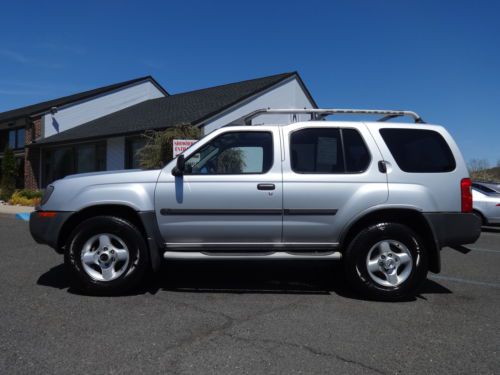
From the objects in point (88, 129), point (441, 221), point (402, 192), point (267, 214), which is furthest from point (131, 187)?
point (88, 129)

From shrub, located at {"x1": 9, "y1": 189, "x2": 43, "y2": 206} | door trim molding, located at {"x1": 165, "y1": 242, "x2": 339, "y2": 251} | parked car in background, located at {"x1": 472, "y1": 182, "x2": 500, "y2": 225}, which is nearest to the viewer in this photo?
door trim molding, located at {"x1": 165, "y1": 242, "x2": 339, "y2": 251}

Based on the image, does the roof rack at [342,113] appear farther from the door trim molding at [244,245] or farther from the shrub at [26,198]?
the shrub at [26,198]

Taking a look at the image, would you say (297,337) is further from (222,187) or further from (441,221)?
(441,221)

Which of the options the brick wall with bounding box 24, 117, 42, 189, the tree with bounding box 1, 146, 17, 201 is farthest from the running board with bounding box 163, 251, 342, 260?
the brick wall with bounding box 24, 117, 42, 189

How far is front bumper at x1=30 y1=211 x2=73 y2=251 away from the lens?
4609 mm

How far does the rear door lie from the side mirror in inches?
43.3

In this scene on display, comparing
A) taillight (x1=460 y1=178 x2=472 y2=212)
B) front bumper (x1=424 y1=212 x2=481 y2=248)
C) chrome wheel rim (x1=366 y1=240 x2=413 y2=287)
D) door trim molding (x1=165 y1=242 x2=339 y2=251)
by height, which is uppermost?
taillight (x1=460 y1=178 x2=472 y2=212)

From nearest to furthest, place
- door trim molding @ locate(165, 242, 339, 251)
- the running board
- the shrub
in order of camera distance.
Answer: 1. the running board
2. door trim molding @ locate(165, 242, 339, 251)
3. the shrub

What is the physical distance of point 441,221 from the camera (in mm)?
4586

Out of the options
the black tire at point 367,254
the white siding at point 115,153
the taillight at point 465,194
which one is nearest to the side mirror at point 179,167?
the black tire at point 367,254

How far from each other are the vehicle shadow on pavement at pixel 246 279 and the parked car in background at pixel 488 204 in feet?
24.3

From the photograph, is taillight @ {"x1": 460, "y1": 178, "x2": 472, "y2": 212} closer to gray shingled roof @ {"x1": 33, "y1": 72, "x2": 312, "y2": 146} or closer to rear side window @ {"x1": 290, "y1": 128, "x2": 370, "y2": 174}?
rear side window @ {"x1": 290, "y1": 128, "x2": 370, "y2": 174}

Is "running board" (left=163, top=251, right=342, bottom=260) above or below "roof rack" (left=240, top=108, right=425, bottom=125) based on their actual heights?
below

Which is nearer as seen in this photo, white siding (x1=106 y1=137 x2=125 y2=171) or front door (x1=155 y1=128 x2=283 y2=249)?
front door (x1=155 y1=128 x2=283 y2=249)
